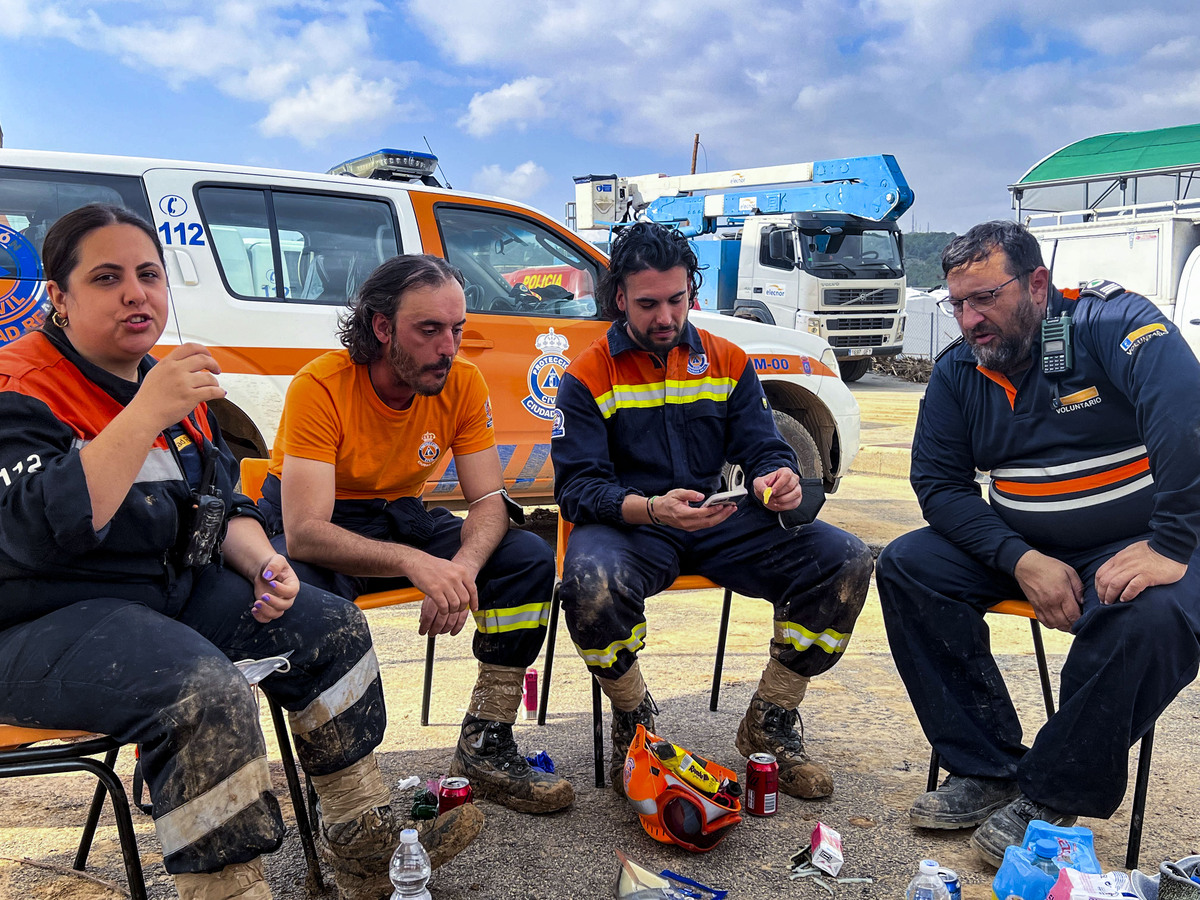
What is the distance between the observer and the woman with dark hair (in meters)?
1.82

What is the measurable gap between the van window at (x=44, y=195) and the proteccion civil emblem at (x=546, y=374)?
205 cm

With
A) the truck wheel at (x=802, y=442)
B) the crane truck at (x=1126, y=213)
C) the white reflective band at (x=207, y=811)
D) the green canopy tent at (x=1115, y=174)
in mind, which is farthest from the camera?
the green canopy tent at (x=1115, y=174)

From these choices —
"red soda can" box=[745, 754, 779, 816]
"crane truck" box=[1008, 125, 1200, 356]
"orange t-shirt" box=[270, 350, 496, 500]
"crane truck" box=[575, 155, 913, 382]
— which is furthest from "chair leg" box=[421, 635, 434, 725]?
"crane truck" box=[575, 155, 913, 382]

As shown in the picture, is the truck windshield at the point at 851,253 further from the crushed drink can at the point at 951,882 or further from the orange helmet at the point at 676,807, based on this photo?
the crushed drink can at the point at 951,882

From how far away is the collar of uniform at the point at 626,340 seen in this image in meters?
3.17

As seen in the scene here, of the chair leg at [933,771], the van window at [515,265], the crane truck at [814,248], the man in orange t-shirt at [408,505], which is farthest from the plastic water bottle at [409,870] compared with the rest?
the crane truck at [814,248]

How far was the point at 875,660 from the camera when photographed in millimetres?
4254

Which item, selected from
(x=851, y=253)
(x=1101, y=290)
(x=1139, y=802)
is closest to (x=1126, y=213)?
(x=851, y=253)

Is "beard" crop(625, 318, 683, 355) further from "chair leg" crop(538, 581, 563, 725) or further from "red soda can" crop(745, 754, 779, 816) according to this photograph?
"red soda can" crop(745, 754, 779, 816)

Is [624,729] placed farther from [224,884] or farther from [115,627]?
[115,627]

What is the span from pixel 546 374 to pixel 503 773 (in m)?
2.87

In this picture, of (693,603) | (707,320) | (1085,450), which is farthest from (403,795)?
(707,320)

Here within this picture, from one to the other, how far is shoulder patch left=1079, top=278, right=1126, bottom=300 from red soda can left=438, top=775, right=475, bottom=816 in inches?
89.5

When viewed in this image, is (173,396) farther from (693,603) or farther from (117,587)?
(693,603)
